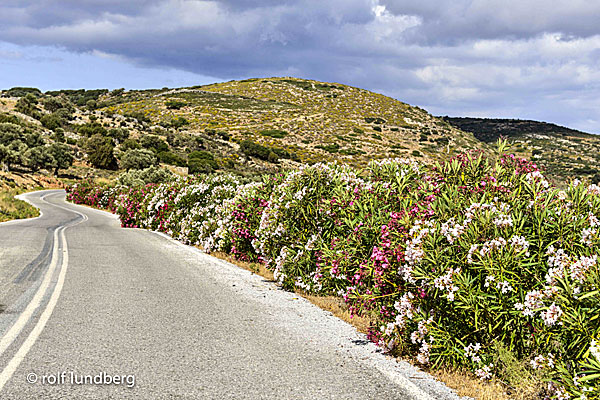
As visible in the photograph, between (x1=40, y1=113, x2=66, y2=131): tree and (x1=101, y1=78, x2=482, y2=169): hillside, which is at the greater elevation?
(x1=101, y1=78, x2=482, y2=169): hillside

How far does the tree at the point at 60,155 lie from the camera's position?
2101 inches

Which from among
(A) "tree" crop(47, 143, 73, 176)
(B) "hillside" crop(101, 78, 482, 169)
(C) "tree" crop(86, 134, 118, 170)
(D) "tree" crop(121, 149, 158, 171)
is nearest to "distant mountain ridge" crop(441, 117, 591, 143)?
(B) "hillside" crop(101, 78, 482, 169)

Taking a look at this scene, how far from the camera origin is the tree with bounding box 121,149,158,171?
54.9 metres

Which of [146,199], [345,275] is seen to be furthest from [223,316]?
[146,199]

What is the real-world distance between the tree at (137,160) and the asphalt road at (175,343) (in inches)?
1862

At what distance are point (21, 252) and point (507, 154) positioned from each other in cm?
1181

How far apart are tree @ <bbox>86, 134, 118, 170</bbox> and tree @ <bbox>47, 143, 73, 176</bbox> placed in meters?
3.26

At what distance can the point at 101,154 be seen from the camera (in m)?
57.9

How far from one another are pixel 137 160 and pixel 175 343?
5335 cm

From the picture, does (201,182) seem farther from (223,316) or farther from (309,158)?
(309,158)

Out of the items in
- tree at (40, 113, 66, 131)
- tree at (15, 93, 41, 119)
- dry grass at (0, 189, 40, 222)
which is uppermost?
tree at (15, 93, 41, 119)

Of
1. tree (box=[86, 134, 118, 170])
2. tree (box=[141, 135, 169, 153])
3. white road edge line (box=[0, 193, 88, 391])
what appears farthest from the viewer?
tree (box=[141, 135, 169, 153])

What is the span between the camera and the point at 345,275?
6.95 m

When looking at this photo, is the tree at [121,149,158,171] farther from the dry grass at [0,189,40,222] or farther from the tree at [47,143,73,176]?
the dry grass at [0,189,40,222]
